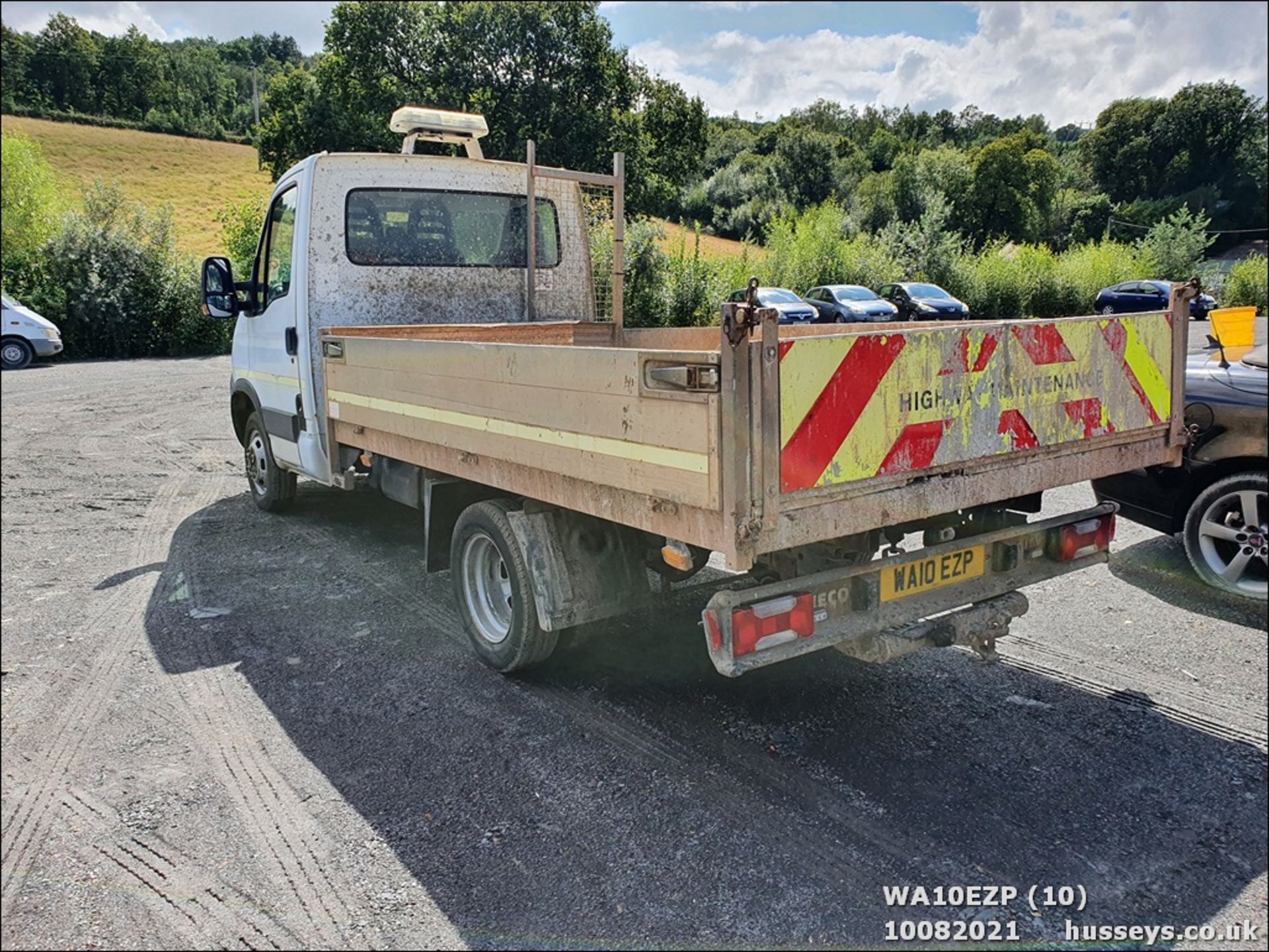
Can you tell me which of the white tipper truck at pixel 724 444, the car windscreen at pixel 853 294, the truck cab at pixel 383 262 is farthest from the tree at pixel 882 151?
the white tipper truck at pixel 724 444

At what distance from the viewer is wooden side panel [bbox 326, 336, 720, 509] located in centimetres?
282

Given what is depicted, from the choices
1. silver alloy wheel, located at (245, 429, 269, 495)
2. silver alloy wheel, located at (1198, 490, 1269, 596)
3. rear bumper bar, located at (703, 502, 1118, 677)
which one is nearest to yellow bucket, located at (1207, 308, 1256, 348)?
silver alloy wheel, located at (1198, 490, 1269, 596)

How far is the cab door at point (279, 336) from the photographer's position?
580 centimetres

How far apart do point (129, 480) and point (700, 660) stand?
651 cm

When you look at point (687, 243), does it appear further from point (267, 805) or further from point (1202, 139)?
point (1202, 139)

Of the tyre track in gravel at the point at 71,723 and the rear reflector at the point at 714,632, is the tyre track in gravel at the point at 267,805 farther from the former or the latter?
the rear reflector at the point at 714,632

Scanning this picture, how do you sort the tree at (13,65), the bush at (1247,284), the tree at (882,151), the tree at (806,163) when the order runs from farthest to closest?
the tree at (882,151)
the tree at (806,163)
the bush at (1247,284)
the tree at (13,65)

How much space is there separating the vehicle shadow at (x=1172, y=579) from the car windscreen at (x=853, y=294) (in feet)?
65.2

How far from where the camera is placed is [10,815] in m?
1.56

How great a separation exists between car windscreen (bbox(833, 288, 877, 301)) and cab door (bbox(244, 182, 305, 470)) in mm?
20591

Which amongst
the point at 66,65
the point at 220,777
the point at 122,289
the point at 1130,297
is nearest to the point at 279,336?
the point at 220,777

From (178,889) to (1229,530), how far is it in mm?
4854

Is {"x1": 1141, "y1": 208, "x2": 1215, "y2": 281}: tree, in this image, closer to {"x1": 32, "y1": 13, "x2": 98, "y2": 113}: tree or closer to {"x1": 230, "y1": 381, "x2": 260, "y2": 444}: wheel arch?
{"x1": 230, "y1": 381, "x2": 260, "y2": 444}: wheel arch

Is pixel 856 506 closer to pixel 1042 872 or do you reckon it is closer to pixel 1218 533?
pixel 1042 872
